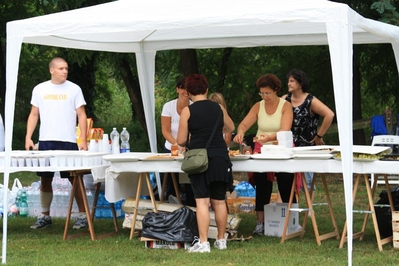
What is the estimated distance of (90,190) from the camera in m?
8.73

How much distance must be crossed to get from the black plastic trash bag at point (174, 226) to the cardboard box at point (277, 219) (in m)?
0.87

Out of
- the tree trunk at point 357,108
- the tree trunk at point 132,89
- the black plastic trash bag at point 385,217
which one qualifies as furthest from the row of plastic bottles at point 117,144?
the tree trunk at point 357,108

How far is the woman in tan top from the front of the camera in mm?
7429

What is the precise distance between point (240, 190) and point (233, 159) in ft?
8.98

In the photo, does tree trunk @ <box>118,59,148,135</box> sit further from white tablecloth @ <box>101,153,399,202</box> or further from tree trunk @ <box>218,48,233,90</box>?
white tablecloth @ <box>101,153,399,202</box>

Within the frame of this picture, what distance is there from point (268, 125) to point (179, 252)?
1621 millimetres

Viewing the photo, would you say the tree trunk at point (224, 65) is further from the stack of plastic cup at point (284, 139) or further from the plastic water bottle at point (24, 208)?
the stack of plastic cup at point (284, 139)

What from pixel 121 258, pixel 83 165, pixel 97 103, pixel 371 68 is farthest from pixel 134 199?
pixel 97 103

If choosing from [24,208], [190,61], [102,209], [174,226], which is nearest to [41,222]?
[102,209]

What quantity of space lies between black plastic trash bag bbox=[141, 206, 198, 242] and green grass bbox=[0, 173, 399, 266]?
13cm

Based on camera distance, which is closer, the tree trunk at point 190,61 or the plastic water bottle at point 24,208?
the plastic water bottle at point 24,208

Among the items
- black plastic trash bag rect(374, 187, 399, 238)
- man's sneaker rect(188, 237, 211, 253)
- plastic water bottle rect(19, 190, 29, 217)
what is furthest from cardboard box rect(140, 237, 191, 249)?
plastic water bottle rect(19, 190, 29, 217)

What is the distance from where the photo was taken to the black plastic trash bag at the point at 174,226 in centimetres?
673

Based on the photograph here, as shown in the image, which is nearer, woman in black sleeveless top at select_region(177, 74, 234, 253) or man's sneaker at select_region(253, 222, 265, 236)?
woman in black sleeveless top at select_region(177, 74, 234, 253)
